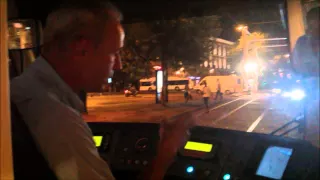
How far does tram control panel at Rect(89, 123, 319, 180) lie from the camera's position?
144 cm

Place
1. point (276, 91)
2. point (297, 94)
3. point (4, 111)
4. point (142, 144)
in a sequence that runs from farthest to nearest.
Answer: point (142, 144), point (276, 91), point (297, 94), point (4, 111)

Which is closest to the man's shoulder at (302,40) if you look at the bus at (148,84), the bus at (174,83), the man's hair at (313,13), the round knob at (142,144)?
the man's hair at (313,13)

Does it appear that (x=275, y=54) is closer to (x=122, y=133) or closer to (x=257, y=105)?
(x=257, y=105)

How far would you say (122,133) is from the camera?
216cm

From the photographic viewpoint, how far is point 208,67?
5.82 ft

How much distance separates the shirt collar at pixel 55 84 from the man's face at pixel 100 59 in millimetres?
54

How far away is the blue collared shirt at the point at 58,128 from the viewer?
971 millimetres

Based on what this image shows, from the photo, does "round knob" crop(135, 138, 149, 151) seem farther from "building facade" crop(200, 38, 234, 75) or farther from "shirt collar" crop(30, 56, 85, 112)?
"shirt collar" crop(30, 56, 85, 112)

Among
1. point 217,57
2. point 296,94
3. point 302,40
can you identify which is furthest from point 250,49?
point 302,40

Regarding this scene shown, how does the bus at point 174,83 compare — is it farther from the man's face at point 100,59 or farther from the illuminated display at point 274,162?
the man's face at point 100,59

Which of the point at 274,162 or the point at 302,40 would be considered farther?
the point at 274,162

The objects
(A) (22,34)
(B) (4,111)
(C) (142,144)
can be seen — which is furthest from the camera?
(C) (142,144)

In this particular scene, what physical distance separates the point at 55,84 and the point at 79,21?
19cm

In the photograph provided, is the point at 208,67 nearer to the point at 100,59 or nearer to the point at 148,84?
the point at 148,84
